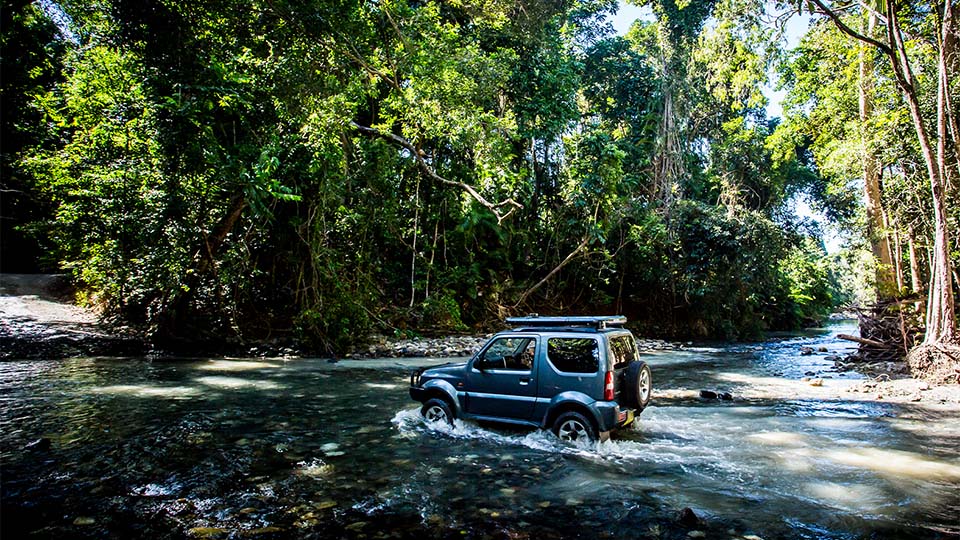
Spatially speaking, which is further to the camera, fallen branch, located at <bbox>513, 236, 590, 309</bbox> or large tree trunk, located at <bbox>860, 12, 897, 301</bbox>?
fallen branch, located at <bbox>513, 236, 590, 309</bbox>

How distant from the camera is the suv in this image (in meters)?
6.18

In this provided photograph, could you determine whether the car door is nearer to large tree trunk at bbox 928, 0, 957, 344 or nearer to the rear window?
the rear window

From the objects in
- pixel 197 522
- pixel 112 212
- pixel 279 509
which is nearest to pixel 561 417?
pixel 279 509

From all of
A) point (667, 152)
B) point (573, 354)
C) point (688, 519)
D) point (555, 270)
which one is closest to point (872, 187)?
point (555, 270)

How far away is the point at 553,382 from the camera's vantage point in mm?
6434

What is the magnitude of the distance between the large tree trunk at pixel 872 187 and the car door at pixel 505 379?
1388cm

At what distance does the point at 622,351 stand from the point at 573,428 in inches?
47.7

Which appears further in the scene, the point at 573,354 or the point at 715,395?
the point at 715,395

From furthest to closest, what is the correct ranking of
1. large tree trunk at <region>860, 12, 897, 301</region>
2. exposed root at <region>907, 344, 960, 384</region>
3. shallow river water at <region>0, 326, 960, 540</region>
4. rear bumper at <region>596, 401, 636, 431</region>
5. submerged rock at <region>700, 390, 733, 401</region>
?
large tree trunk at <region>860, 12, 897, 301</region> → exposed root at <region>907, 344, 960, 384</region> → submerged rock at <region>700, 390, 733, 401</region> → rear bumper at <region>596, 401, 636, 431</region> → shallow river water at <region>0, 326, 960, 540</region>

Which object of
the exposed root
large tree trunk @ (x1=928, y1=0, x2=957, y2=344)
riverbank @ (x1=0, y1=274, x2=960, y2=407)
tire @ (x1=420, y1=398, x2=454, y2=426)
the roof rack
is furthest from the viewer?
large tree trunk @ (x1=928, y1=0, x2=957, y2=344)

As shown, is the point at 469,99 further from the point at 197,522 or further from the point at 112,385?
the point at 197,522

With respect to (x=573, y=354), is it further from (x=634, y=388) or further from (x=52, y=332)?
(x=52, y=332)

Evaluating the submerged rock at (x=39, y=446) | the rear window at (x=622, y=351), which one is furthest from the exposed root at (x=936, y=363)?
the submerged rock at (x=39, y=446)

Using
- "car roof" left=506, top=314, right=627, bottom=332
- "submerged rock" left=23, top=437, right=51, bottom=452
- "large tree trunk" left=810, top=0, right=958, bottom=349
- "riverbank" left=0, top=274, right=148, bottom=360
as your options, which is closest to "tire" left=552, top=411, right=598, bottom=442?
"car roof" left=506, top=314, right=627, bottom=332
